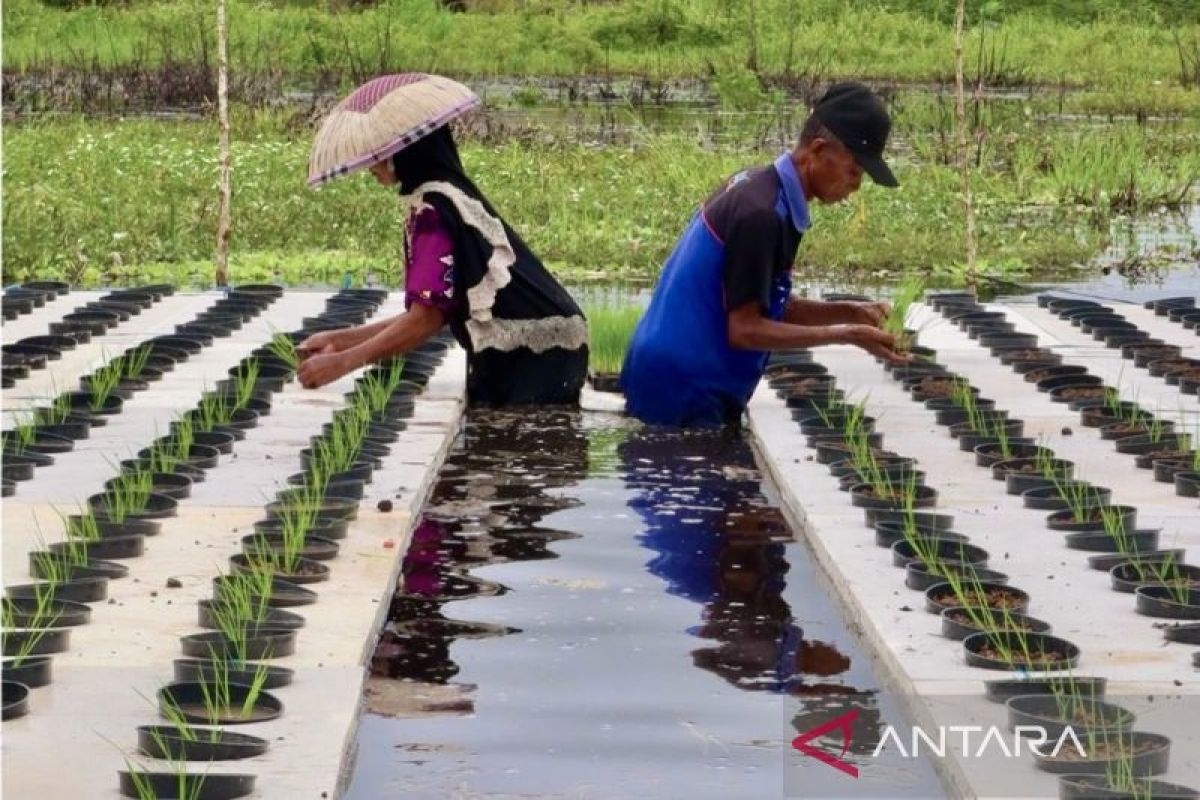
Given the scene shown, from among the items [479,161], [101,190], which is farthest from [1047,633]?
[479,161]

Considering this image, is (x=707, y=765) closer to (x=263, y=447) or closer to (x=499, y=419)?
(x=263, y=447)

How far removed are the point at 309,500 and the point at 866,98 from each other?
6.79ft

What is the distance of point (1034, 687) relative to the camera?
4465 mm

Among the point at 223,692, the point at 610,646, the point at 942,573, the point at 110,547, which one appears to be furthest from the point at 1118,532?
the point at 110,547

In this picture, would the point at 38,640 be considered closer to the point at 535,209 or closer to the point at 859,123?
the point at 859,123

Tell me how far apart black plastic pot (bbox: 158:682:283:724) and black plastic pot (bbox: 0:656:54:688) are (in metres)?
0.26

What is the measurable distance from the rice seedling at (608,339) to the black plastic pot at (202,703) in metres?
4.30

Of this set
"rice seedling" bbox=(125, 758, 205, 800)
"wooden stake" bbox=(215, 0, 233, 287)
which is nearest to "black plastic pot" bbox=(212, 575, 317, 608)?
"rice seedling" bbox=(125, 758, 205, 800)

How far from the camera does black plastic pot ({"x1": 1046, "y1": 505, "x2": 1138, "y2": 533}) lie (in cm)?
584

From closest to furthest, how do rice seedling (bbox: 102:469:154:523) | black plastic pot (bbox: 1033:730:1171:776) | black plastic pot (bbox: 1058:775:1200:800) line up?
1. black plastic pot (bbox: 1058:775:1200:800)
2. black plastic pot (bbox: 1033:730:1171:776)
3. rice seedling (bbox: 102:469:154:523)

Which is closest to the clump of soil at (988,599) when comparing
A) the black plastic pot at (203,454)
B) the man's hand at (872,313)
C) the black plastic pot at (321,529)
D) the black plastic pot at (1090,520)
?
the black plastic pot at (1090,520)

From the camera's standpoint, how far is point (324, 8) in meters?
32.9

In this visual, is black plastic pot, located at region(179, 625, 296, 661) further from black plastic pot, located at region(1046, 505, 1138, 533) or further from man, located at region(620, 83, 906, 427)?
man, located at region(620, 83, 906, 427)

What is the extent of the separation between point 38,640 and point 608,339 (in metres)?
4.34
